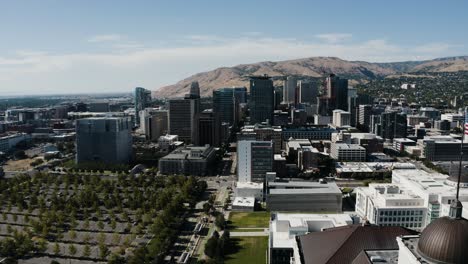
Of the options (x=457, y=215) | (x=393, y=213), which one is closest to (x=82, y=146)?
(x=393, y=213)

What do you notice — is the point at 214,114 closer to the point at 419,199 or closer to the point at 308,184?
the point at 308,184

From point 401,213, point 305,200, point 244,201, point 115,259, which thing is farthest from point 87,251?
point 401,213

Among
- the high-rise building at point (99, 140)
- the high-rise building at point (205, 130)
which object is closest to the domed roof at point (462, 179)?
the high-rise building at point (205, 130)

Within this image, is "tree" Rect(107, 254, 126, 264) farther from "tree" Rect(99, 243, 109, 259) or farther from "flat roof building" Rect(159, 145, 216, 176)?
"flat roof building" Rect(159, 145, 216, 176)

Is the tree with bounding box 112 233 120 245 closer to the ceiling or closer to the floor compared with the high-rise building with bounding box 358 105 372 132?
closer to the floor

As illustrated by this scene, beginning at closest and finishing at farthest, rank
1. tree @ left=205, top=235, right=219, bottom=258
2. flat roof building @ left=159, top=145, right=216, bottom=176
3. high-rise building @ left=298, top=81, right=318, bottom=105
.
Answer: tree @ left=205, top=235, right=219, bottom=258
flat roof building @ left=159, top=145, right=216, bottom=176
high-rise building @ left=298, top=81, right=318, bottom=105

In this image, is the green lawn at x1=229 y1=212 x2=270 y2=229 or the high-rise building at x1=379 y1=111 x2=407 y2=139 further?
the high-rise building at x1=379 y1=111 x2=407 y2=139

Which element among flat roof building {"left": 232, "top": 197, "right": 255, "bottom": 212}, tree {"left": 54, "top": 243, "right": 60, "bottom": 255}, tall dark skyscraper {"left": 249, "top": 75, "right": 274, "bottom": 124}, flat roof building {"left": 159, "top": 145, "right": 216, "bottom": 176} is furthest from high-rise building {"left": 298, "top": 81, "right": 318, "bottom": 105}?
tree {"left": 54, "top": 243, "right": 60, "bottom": 255}

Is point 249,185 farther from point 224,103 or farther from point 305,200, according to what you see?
point 224,103
